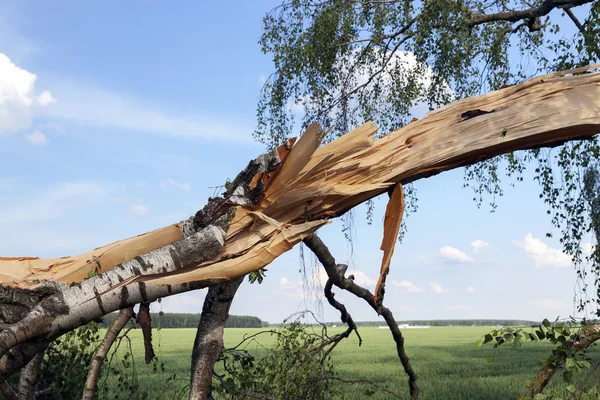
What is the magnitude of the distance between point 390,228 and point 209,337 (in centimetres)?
138

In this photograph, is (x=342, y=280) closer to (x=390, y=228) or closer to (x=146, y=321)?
(x=390, y=228)

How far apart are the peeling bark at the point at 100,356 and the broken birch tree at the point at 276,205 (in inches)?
68.3

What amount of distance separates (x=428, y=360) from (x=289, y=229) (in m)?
17.1

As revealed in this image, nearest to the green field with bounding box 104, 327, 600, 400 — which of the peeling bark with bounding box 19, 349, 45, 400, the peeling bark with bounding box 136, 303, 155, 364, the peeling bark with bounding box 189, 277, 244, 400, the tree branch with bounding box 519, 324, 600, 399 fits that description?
the peeling bark with bounding box 19, 349, 45, 400

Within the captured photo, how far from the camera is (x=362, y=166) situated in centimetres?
380

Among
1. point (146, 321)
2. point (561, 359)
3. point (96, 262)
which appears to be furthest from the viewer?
point (561, 359)

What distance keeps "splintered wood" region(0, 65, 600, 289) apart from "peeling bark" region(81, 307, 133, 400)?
1659mm

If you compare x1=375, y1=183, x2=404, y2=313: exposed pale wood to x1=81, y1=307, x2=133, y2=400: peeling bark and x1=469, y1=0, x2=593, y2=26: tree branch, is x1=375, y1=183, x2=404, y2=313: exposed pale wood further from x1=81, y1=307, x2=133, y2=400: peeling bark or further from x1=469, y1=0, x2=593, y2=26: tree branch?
x1=469, y1=0, x2=593, y2=26: tree branch

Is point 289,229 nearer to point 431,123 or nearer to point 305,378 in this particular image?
point 431,123

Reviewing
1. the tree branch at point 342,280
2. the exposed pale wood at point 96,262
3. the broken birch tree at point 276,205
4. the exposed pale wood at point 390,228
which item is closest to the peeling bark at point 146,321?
the broken birch tree at point 276,205

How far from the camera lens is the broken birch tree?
2.99m

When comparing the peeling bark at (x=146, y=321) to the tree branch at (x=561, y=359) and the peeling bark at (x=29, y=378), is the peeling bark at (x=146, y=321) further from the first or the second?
the tree branch at (x=561, y=359)

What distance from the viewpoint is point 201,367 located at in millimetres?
3775

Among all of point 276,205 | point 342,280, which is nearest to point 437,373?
point 342,280
